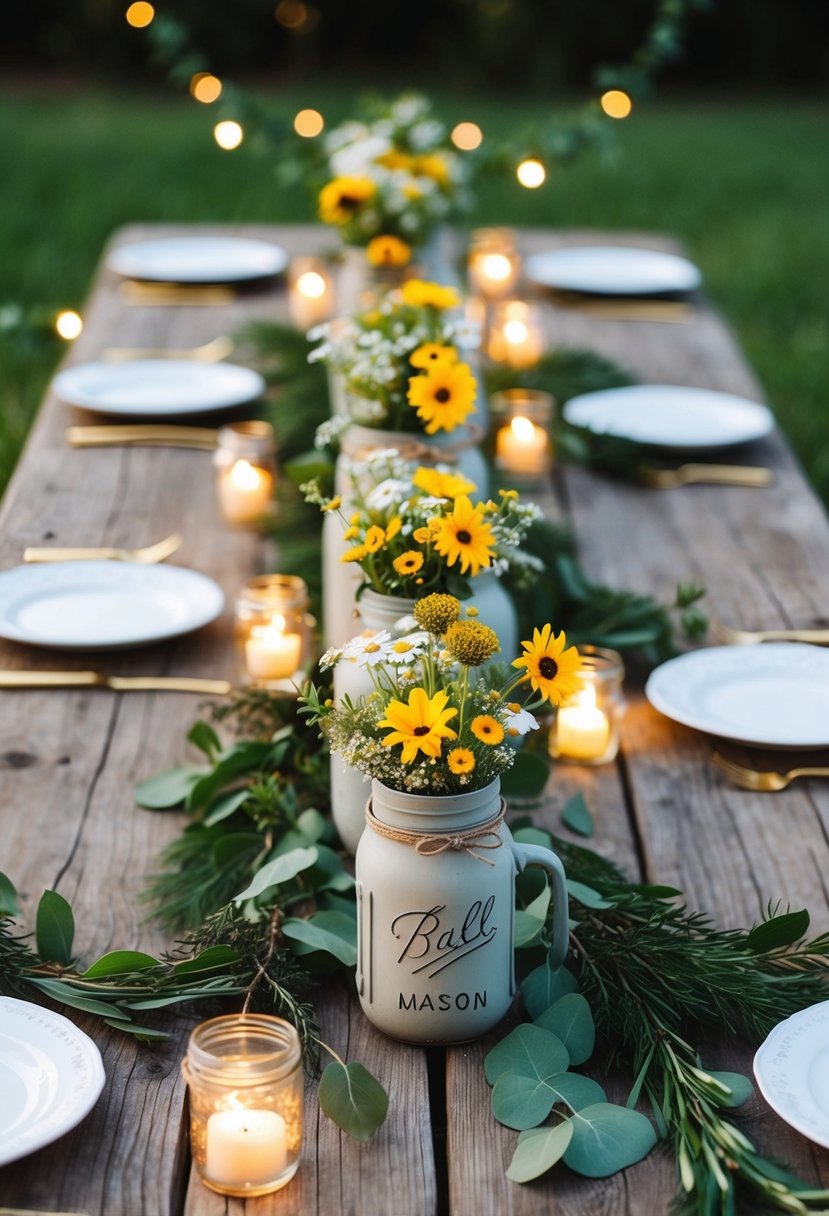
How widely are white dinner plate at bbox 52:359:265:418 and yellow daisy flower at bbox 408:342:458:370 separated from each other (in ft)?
3.39

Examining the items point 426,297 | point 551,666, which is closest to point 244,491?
point 426,297

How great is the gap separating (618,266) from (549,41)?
281 inches

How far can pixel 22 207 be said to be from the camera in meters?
6.25

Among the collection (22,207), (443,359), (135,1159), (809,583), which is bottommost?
(135,1159)

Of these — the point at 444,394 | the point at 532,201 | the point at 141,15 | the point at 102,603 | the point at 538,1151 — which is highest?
the point at 532,201

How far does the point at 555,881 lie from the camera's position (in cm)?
124

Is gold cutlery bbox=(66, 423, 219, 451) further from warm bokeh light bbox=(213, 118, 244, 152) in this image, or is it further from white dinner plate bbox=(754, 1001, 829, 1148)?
white dinner plate bbox=(754, 1001, 829, 1148)

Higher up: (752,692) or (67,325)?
(67,325)

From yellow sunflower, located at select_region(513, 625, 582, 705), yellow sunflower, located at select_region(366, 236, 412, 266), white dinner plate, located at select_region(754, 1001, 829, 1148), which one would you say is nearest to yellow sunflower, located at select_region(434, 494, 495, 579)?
yellow sunflower, located at select_region(513, 625, 582, 705)

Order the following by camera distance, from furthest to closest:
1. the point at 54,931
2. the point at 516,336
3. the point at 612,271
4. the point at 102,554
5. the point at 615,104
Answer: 1. the point at 612,271
2. the point at 615,104
3. the point at 516,336
4. the point at 102,554
5. the point at 54,931

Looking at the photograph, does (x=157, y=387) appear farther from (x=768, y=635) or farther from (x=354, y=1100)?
(x=354, y=1100)

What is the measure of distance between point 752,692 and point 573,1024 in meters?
0.71

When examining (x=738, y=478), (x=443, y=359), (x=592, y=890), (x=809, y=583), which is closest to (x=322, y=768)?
(x=592, y=890)

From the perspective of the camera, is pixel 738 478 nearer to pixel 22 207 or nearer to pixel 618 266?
pixel 618 266
